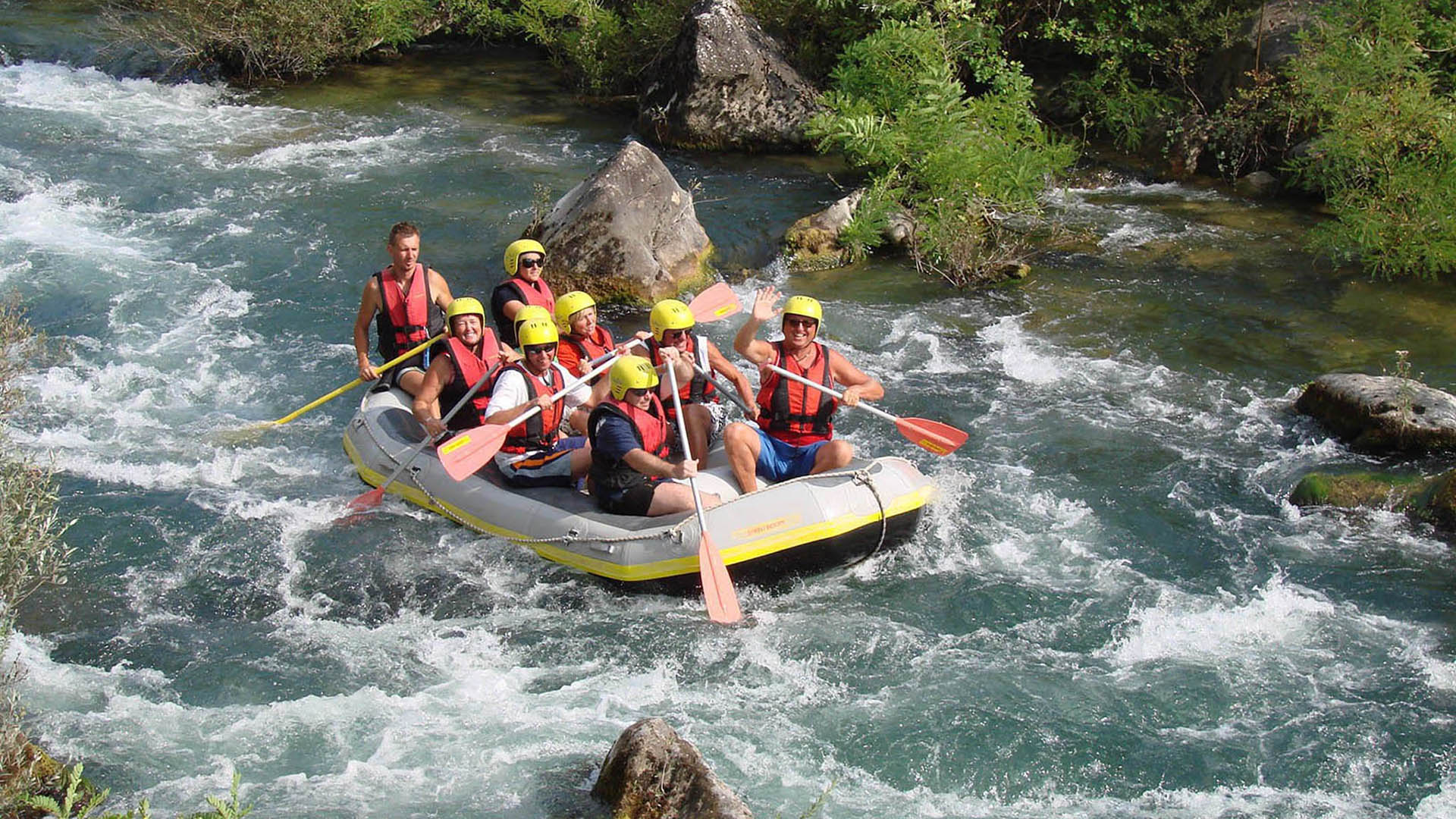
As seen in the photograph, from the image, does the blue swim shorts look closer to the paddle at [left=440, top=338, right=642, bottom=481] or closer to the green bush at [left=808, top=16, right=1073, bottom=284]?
the paddle at [left=440, top=338, right=642, bottom=481]

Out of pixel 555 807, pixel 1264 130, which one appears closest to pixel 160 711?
pixel 555 807

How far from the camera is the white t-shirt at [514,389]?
6.79 meters

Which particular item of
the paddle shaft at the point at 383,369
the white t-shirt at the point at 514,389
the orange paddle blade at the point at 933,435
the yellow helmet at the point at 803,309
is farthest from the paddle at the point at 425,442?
the orange paddle blade at the point at 933,435

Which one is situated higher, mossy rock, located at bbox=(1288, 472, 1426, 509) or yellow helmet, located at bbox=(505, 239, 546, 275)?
yellow helmet, located at bbox=(505, 239, 546, 275)

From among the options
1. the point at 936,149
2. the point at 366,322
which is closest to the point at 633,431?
the point at 366,322

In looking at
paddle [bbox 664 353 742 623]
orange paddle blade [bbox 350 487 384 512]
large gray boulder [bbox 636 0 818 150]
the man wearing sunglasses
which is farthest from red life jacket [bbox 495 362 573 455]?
large gray boulder [bbox 636 0 818 150]

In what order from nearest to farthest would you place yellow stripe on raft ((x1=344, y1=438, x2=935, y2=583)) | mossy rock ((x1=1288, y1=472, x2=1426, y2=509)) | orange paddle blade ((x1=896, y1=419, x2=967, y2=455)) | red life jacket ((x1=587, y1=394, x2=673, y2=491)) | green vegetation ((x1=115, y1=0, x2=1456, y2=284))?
yellow stripe on raft ((x1=344, y1=438, x2=935, y2=583)), red life jacket ((x1=587, y1=394, x2=673, y2=491)), orange paddle blade ((x1=896, y1=419, x2=967, y2=455)), mossy rock ((x1=1288, y1=472, x2=1426, y2=509)), green vegetation ((x1=115, y1=0, x2=1456, y2=284))

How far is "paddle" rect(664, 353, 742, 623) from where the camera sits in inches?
235

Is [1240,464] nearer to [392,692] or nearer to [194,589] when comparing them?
[392,692]

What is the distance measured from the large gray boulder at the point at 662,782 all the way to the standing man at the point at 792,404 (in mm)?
1977

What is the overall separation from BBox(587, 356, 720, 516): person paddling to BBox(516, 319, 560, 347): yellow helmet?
583mm

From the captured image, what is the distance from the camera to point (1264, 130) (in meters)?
12.0

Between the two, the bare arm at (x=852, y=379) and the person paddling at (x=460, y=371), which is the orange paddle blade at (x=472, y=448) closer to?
the person paddling at (x=460, y=371)

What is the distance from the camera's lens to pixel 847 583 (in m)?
6.57
